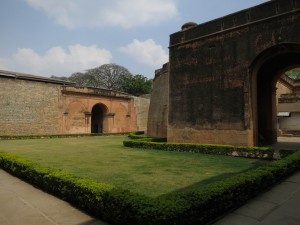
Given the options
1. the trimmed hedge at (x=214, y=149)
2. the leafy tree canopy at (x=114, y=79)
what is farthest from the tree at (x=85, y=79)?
the trimmed hedge at (x=214, y=149)

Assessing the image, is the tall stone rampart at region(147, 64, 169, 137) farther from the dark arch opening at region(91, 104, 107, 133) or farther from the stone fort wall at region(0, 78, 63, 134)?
the dark arch opening at region(91, 104, 107, 133)

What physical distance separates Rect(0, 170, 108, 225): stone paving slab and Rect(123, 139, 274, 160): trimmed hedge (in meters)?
7.92

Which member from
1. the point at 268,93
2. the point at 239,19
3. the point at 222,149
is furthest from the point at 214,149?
the point at 268,93

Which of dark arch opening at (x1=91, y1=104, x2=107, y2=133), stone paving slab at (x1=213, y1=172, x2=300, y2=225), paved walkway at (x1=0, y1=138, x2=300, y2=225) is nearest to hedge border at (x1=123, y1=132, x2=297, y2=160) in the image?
paved walkway at (x1=0, y1=138, x2=300, y2=225)

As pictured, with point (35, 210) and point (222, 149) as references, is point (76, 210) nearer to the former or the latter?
point (35, 210)

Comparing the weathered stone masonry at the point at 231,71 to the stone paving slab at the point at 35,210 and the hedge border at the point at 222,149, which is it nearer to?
the hedge border at the point at 222,149

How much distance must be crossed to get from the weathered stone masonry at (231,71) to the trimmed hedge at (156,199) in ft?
21.5

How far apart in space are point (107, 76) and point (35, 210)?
48.4 metres

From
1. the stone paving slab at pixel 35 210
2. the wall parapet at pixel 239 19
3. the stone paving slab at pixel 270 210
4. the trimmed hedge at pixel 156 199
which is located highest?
the wall parapet at pixel 239 19

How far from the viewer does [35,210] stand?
441 centimetres

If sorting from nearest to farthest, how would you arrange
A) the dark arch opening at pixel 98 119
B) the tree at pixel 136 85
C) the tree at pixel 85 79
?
the dark arch opening at pixel 98 119 → the tree at pixel 136 85 → the tree at pixel 85 79

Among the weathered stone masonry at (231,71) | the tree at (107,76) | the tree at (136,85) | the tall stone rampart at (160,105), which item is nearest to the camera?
the weathered stone masonry at (231,71)

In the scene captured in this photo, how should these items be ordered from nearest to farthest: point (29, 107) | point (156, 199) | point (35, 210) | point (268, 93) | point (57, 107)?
point (156, 199), point (35, 210), point (268, 93), point (29, 107), point (57, 107)

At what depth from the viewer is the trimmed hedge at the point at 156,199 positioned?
3387 millimetres
